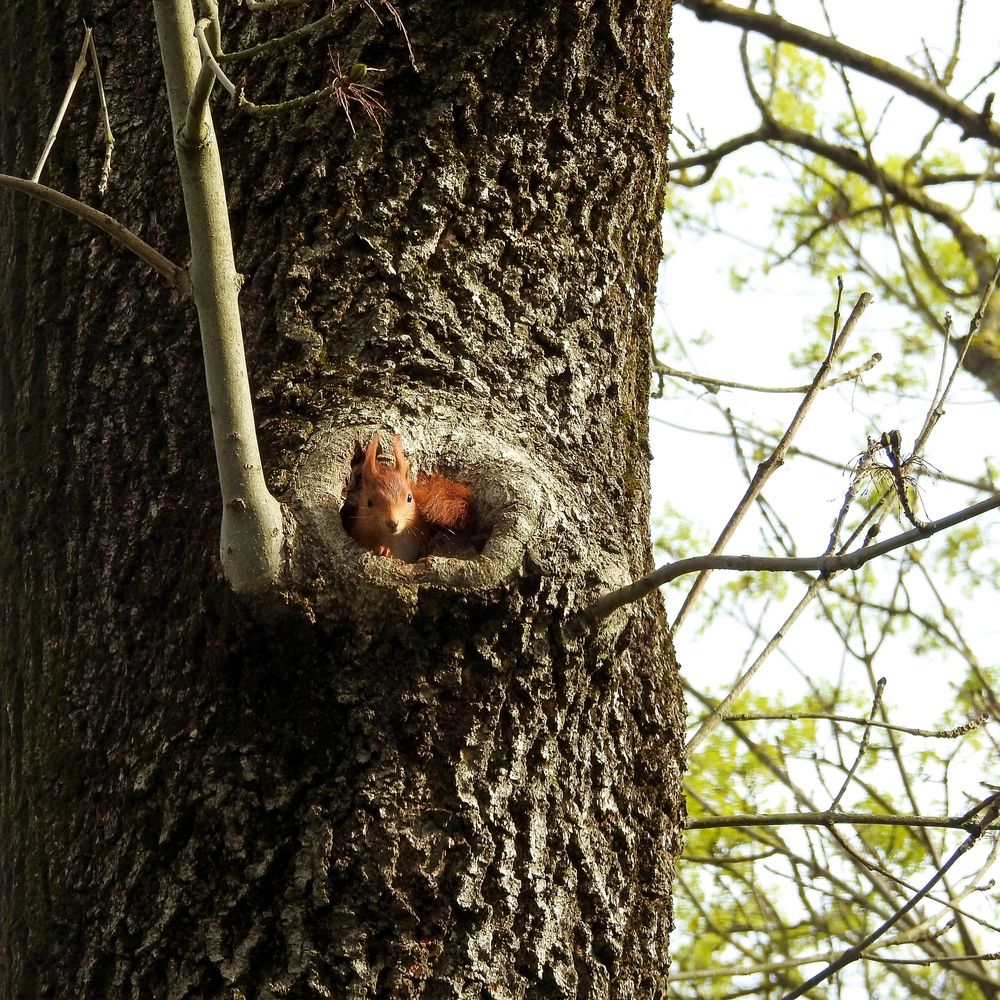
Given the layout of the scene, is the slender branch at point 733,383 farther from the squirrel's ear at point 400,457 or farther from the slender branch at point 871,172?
the slender branch at point 871,172

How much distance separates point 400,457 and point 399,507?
1.00 feet

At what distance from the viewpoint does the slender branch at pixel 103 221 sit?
1428mm

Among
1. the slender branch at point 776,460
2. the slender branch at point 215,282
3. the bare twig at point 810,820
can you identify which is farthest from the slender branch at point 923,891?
the slender branch at point 215,282

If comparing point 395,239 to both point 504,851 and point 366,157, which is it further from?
point 504,851

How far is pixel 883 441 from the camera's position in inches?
60.6

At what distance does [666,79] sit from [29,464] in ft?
4.67

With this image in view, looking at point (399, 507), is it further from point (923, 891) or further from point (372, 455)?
point (923, 891)

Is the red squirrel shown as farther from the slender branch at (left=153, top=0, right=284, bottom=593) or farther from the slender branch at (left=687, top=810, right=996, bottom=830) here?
the slender branch at (left=687, top=810, right=996, bottom=830)

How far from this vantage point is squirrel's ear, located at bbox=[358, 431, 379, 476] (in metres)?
1.70

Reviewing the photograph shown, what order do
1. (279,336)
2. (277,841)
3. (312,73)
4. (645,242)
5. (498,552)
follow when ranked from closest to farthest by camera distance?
(277,841) < (498,552) < (279,336) < (312,73) < (645,242)

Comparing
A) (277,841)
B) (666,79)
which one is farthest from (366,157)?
(277,841)

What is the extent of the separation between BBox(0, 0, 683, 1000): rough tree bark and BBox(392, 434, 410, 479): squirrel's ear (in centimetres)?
5

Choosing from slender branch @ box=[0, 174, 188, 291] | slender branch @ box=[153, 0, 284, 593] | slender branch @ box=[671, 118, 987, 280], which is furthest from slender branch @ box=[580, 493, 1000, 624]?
slender branch @ box=[671, 118, 987, 280]

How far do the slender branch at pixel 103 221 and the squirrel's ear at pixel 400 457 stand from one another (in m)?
0.40
